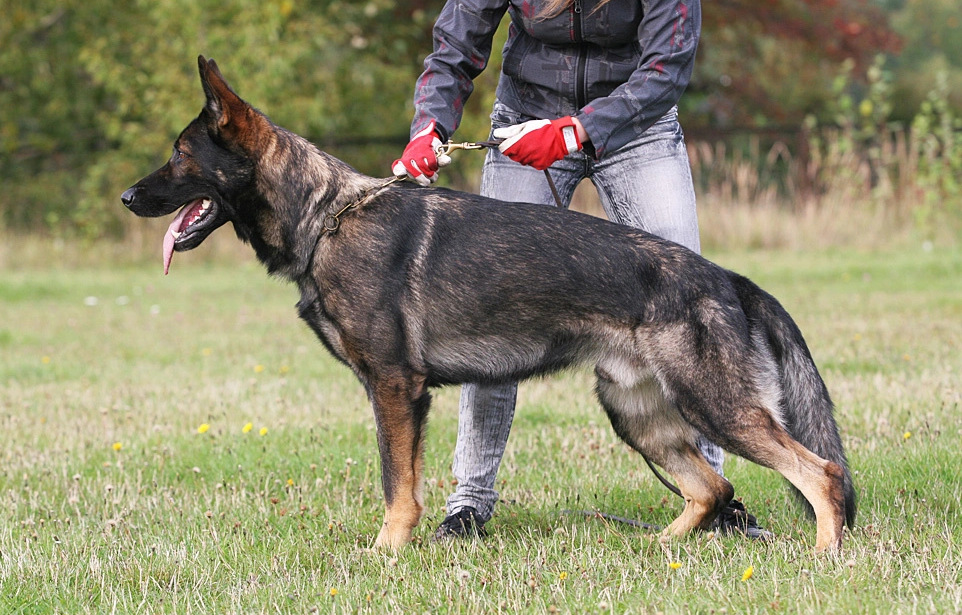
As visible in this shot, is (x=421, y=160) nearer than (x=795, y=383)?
No

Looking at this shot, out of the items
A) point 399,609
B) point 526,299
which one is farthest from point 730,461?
point 399,609

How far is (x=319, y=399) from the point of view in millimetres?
6508

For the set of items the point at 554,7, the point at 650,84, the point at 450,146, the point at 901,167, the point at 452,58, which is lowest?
the point at 901,167

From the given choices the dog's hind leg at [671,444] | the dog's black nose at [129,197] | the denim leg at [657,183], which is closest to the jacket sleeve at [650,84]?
the denim leg at [657,183]

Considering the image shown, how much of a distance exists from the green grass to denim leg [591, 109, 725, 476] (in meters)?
0.73

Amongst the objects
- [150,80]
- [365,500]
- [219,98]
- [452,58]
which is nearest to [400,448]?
[365,500]

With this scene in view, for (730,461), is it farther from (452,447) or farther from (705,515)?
(452,447)

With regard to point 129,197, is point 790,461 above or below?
below

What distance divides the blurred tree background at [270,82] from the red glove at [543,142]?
1225cm

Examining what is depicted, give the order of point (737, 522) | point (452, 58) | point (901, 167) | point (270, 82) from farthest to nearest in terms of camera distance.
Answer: point (270, 82)
point (901, 167)
point (452, 58)
point (737, 522)

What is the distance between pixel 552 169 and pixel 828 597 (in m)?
2.00

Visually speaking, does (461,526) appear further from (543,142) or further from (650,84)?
(650,84)

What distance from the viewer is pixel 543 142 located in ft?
12.3

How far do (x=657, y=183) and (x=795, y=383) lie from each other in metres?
0.96
